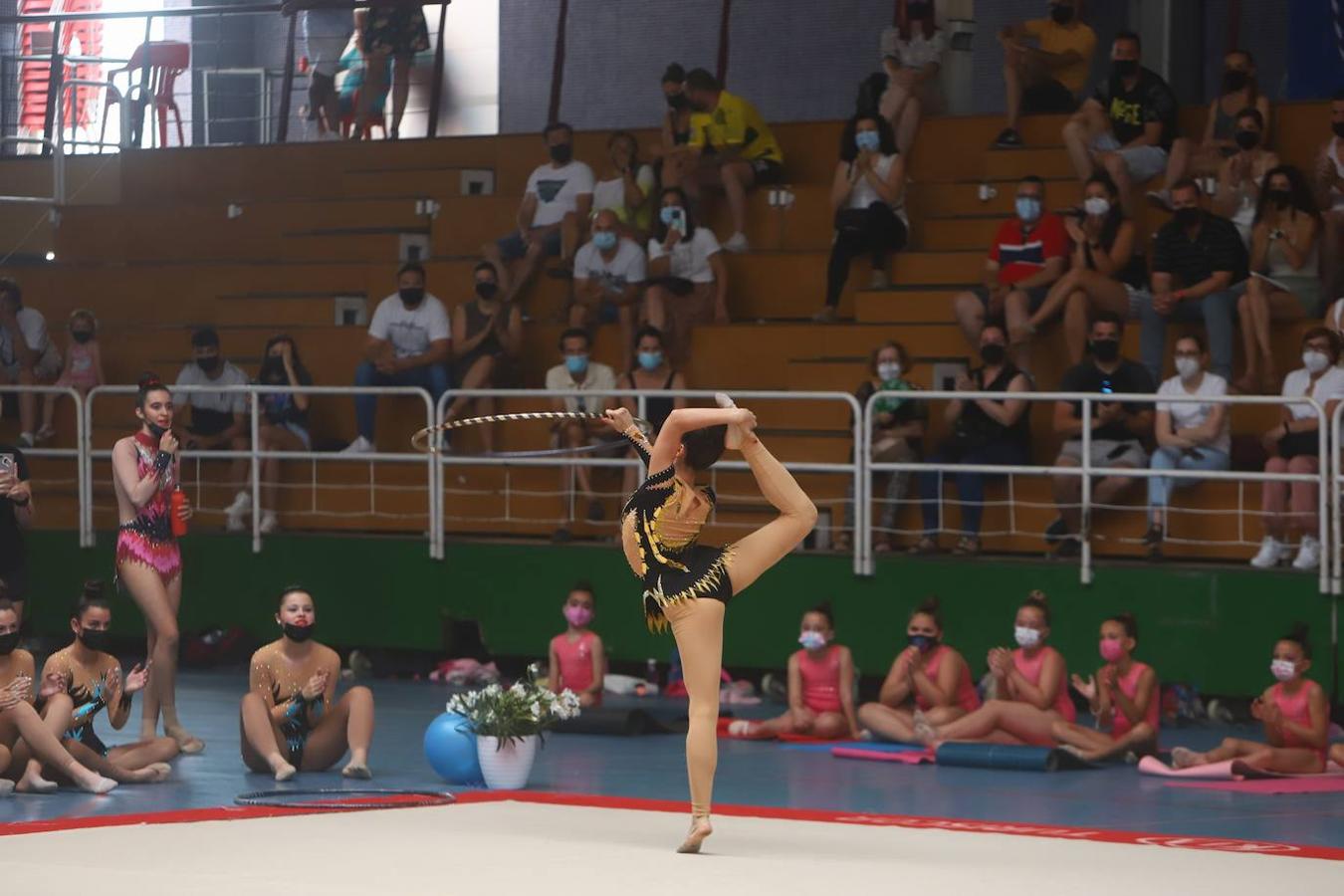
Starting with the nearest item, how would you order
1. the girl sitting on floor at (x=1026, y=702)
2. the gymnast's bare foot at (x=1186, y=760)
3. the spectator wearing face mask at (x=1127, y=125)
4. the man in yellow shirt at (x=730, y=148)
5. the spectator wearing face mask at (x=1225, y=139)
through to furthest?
the gymnast's bare foot at (x=1186, y=760), the girl sitting on floor at (x=1026, y=702), the spectator wearing face mask at (x=1225, y=139), the spectator wearing face mask at (x=1127, y=125), the man in yellow shirt at (x=730, y=148)

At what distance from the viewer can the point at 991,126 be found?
16703 mm

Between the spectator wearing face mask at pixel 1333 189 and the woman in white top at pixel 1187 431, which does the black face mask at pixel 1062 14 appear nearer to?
the spectator wearing face mask at pixel 1333 189

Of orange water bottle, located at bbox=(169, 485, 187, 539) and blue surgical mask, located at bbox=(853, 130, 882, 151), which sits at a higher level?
blue surgical mask, located at bbox=(853, 130, 882, 151)

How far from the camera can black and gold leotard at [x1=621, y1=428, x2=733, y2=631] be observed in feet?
28.2

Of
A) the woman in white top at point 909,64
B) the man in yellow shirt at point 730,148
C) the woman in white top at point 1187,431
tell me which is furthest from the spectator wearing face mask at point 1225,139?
the man in yellow shirt at point 730,148

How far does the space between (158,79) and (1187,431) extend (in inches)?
455

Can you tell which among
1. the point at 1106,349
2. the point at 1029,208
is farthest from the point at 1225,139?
the point at 1106,349

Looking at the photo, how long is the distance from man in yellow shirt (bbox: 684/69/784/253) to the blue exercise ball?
6543mm

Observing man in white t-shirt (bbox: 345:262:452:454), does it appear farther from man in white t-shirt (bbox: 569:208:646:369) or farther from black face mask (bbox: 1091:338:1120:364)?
black face mask (bbox: 1091:338:1120:364)

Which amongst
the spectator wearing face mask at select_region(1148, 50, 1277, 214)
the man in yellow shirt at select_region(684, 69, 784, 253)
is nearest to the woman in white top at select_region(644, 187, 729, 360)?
the man in yellow shirt at select_region(684, 69, 784, 253)

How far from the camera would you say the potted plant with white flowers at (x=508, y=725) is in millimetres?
10828

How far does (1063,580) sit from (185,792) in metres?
A: 5.22

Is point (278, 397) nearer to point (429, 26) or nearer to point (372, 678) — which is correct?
point (372, 678)

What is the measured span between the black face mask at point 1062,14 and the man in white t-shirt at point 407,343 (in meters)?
4.83
